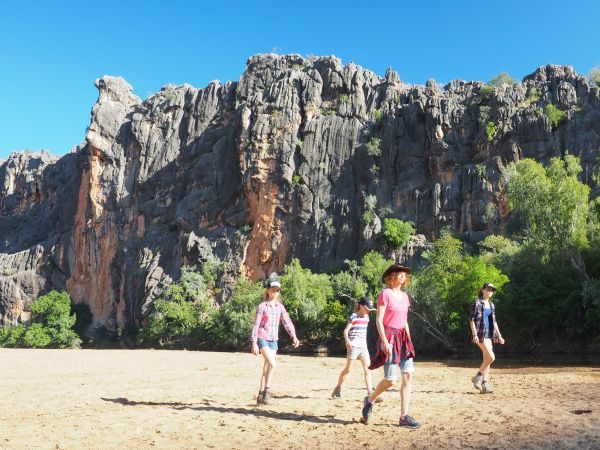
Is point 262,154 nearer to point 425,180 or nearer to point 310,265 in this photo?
point 310,265

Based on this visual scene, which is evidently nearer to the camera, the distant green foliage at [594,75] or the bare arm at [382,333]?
the bare arm at [382,333]

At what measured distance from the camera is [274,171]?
56.4 meters

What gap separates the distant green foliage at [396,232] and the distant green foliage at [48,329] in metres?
40.1

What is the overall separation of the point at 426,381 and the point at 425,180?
39.3 m

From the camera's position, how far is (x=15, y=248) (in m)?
81.9

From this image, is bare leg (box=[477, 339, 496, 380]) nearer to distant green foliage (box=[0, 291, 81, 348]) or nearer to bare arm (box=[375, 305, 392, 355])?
bare arm (box=[375, 305, 392, 355])

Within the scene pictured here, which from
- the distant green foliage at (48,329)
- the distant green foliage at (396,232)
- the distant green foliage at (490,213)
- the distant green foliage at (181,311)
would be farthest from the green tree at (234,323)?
the distant green foliage at (48,329)

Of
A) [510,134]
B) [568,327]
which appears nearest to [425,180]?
[510,134]

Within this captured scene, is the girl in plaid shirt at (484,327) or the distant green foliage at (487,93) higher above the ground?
the distant green foliage at (487,93)

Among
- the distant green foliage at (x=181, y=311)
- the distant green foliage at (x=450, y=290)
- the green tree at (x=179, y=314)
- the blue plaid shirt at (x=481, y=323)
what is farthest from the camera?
the distant green foliage at (x=181, y=311)

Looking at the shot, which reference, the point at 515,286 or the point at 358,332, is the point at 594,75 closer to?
the point at 515,286

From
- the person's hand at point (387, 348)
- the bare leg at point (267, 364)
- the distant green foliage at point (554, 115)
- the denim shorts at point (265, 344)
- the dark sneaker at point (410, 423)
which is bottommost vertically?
the dark sneaker at point (410, 423)

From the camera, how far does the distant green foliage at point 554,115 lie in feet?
146

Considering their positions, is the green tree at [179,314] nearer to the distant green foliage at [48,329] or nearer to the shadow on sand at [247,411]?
the distant green foliage at [48,329]
